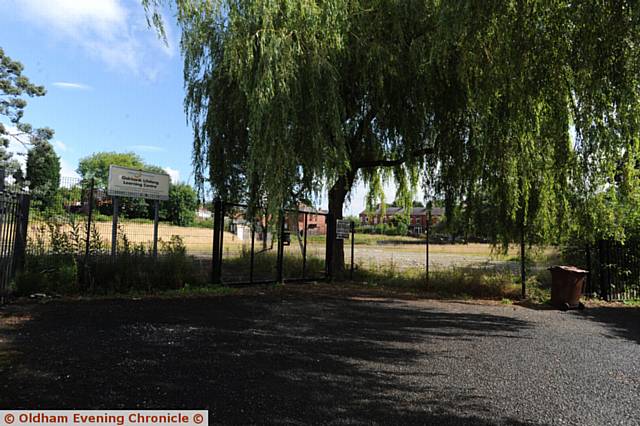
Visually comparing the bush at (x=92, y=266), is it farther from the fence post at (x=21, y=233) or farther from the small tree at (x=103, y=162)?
the small tree at (x=103, y=162)

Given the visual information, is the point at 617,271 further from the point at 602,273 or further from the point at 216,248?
the point at 216,248

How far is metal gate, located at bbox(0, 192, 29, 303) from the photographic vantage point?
7.18m

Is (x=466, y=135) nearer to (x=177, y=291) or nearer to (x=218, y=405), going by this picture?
(x=177, y=291)

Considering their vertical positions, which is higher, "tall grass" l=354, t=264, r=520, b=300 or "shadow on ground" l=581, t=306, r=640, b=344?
"tall grass" l=354, t=264, r=520, b=300

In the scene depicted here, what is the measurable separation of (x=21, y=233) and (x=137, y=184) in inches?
122

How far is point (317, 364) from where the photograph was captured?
4.69m

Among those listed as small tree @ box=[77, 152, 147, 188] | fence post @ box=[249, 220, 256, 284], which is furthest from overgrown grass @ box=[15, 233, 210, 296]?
small tree @ box=[77, 152, 147, 188]

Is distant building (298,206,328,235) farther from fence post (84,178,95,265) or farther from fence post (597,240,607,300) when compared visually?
fence post (597,240,607,300)

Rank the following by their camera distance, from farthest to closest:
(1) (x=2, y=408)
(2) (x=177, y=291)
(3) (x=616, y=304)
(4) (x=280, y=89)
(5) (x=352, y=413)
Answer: (3) (x=616, y=304) → (2) (x=177, y=291) → (4) (x=280, y=89) → (5) (x=352, y=413) → (1) (x=2, y=408)

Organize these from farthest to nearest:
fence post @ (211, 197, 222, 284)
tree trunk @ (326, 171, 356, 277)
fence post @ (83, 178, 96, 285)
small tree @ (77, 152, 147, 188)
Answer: small tree @ (77, 152, 147, 188) → tree trunk @ (326, 171, 356, 277) → fence post @ (211, 197, 222, 284) → fence post @ (83, 178, 96, 285)

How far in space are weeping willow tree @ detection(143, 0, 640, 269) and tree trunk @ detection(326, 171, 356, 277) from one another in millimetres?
1184

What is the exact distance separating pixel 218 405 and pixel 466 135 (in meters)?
9.09

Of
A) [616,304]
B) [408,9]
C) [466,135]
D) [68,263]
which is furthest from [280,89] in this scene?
[616,304]

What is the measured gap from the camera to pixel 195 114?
35.0 feet
